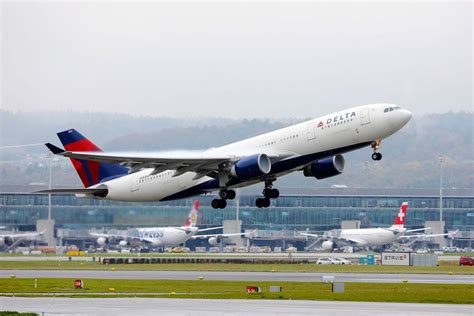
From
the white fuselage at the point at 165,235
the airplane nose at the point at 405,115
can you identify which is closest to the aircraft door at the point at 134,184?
the airplane nose at the point at 405,115

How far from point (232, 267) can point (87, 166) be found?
61.9ft

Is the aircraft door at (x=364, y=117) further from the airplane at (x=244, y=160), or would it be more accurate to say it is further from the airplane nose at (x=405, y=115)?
the airplane nose at (x=405, y=115)

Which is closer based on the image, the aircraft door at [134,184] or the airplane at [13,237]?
the aircraft door at [134,184]

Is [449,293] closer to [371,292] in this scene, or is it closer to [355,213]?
Answer: [371,292]

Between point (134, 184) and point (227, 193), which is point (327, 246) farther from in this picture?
point (227, 193)

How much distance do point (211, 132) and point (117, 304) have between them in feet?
404

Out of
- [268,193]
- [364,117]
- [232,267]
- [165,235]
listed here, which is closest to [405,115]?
[364,117]

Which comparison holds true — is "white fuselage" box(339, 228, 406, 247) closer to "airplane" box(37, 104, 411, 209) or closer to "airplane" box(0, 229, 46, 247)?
"airplane" box(0, 229, 46, 247)

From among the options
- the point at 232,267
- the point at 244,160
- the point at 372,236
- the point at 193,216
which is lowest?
the point at 232,267

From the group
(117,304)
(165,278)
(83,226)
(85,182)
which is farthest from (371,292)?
(83,226)

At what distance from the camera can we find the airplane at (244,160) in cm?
5944

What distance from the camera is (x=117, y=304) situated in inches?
1795

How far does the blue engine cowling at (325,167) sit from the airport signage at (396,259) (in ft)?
101

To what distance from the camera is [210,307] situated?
44.0 m
